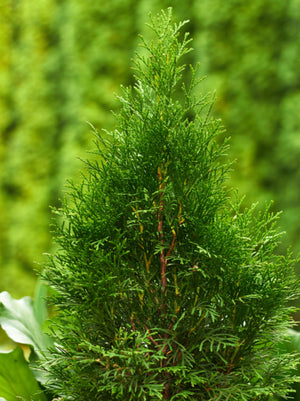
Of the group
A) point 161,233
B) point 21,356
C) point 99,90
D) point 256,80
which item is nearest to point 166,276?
point 161,233

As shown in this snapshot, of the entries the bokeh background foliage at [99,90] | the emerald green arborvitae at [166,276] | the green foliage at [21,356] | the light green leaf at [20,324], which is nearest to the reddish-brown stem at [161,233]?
the emerald green arborvitae at [166,276]

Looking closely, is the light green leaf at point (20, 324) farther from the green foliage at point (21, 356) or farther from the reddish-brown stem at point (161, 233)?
the reddish-brown stem at point (161, 233)

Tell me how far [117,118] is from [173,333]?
310mm

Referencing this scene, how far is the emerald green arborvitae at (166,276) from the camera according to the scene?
0.60 metres

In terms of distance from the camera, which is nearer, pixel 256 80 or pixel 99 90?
pixel 256 80

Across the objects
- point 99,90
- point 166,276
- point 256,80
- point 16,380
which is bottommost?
point 16,380

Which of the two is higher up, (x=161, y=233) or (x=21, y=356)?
(x=161, y=233)

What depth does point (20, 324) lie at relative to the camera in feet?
2.90

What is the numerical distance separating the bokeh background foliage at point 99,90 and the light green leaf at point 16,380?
7.43 ft

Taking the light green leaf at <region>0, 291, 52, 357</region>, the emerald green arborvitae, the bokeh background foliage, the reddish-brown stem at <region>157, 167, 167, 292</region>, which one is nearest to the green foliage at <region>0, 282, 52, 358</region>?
the light green leaf at <region>0, 291, 52, 357</region>

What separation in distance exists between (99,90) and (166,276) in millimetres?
3080

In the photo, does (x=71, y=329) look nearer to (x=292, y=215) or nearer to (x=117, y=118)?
(x=117, y=118)

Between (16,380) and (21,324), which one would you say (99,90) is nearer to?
(21,324)

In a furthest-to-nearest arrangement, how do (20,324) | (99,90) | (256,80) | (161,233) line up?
1. (99,90)
2. (256,80)
3. (20,324)
4. (161,233)
